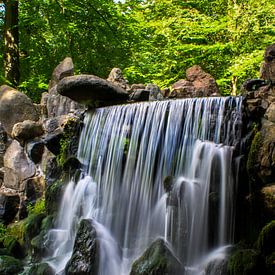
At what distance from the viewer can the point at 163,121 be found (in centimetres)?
809

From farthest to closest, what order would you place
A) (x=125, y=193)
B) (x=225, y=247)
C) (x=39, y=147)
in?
(x=39, y=147)
(x=125, y=193)
(x=225, y=247)

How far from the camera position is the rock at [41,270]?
682cm

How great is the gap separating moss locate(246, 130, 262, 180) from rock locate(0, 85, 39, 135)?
6845 mm

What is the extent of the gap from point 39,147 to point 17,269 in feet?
12.1

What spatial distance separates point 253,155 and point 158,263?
2.29 metres

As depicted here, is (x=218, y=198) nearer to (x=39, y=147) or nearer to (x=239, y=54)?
(x=39, y=147)

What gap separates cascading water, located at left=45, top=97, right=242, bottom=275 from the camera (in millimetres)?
6520

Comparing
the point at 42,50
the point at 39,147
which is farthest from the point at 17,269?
the point at 42,50

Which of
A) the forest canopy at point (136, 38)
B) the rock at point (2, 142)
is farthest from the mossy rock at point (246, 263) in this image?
the forest canopy at point (136, 38)

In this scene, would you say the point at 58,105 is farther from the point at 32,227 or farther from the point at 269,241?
the point at 269,241

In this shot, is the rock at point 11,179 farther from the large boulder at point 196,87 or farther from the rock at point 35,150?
the large boulder at point 196,87

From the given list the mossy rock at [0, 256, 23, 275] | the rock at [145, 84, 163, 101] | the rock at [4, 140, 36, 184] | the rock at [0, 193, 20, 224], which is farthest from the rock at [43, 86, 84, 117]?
the mossy rock at [0, 256, 23, 275]

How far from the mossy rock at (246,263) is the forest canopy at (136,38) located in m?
8.56

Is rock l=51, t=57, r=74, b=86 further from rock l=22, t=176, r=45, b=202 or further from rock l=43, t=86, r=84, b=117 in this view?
rock l=22, t=176, r=45, b=202
